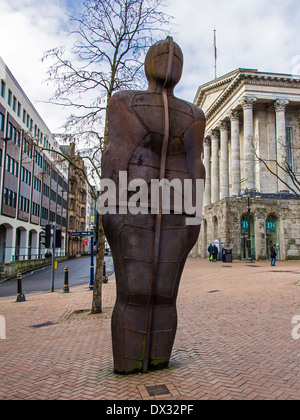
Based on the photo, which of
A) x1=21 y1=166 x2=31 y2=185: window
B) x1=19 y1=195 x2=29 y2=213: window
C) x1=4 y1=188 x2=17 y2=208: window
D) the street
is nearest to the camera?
the street

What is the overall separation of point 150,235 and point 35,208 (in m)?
46.9

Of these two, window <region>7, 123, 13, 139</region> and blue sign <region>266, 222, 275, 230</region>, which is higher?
window <region>7, 123, 13, 139</region>

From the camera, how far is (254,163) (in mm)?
44719

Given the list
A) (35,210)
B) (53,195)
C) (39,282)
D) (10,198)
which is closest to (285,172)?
(10,198)

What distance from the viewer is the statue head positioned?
4.81 m

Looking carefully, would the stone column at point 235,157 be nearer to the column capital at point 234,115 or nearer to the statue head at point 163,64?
the column capital at point 234,115

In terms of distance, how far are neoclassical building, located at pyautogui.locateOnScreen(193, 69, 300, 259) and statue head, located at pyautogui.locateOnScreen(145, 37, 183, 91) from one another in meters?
30.9

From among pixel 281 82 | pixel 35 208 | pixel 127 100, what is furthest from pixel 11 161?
pixel 127 100

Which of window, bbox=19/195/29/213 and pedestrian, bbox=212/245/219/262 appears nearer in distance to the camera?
pedestrian, bbox=212/245/219/262

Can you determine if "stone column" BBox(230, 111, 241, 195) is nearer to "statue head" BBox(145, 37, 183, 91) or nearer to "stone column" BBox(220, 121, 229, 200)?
"stone column" BBox(220, 121, 229, 200)

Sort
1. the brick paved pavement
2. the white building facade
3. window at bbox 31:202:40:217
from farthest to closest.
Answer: window at bbox 31:202:40:217 < the white building facade < the brick paved pavement

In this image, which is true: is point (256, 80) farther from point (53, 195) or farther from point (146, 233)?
point (146, 233)

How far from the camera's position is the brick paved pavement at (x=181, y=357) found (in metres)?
4.15

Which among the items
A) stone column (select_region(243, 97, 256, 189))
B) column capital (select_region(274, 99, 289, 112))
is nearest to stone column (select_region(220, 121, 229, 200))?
stone column (select_region(243, 97, 256, 189))
